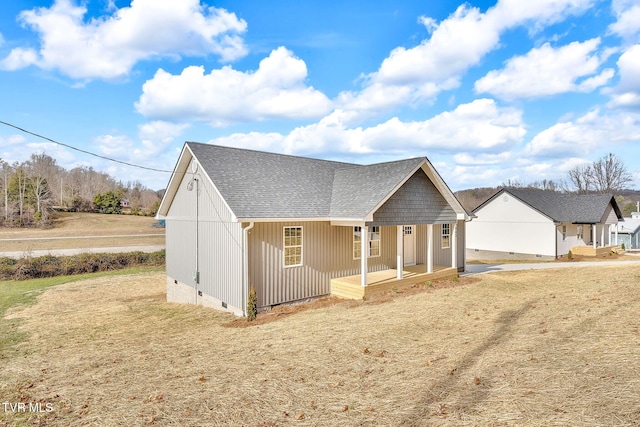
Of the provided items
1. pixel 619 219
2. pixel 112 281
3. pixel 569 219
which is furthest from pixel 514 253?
pixel 112 281

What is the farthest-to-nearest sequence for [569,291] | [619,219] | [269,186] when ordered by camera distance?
[619,219] < [269,186] < [569,291]

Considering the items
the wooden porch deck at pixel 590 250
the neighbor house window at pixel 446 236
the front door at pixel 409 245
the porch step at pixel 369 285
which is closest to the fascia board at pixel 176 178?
the porch step at pixel 369 285

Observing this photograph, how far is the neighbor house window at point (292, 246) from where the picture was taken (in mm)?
13234

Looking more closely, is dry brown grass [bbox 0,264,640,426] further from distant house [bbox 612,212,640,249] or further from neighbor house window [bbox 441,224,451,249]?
distant house [bbox 612,212,640,249]

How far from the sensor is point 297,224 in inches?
531

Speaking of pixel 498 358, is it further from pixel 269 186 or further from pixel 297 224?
pixel 269 186

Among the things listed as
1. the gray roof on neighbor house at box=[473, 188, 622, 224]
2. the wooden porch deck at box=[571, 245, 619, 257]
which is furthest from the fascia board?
the wooden porch deck at box=[571, 245, 619, 257]

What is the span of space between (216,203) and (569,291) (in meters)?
13.8

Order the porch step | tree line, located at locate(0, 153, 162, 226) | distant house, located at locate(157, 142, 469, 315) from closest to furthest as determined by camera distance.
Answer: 1. distant house, located at locate(157, 142, 469, 315)
2. the porch step
3. tree line, located at locate(0, 153, 162, 226)

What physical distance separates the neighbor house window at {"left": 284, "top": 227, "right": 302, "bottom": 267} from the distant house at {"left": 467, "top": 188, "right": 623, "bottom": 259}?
21310 millimetres

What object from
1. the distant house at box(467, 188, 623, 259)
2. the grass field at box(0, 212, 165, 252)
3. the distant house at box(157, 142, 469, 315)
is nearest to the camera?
the distant house at box(157, 142, 469, 315)

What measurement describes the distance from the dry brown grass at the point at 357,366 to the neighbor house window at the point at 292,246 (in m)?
1.86

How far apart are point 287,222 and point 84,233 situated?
40.9 meters

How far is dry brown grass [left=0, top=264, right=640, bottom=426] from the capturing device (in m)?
5.04
